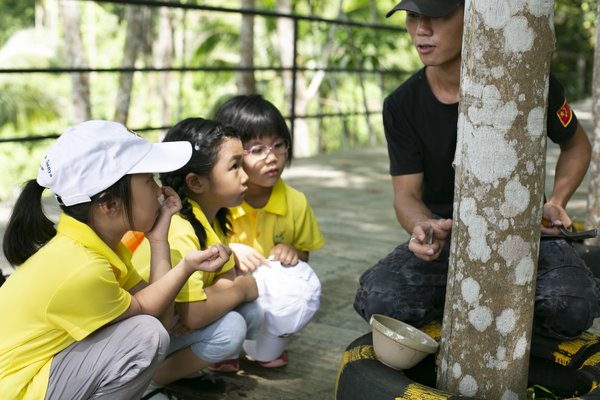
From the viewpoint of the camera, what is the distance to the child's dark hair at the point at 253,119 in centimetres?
268

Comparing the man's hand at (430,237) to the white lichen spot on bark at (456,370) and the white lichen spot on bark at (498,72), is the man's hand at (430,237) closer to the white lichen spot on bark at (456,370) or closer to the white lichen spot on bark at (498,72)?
the white lichen spot on bark at (456,370)

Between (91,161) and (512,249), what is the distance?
3.31 ft

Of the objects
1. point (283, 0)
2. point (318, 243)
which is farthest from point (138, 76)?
point (318, 243)

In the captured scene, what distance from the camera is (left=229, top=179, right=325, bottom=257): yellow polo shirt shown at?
2.76 m

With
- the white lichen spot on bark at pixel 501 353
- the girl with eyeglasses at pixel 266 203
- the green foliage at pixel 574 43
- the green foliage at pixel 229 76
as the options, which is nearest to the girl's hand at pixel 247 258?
the girl with eyeglasses at pixel 266 203

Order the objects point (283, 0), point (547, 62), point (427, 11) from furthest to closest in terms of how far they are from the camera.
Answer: point (283, 0) < point (427, 11) < point (547, 62)

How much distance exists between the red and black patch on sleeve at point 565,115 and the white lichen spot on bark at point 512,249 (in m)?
0.90

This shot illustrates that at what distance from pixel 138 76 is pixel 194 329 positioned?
18433mm

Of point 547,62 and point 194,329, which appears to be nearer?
point 547,62

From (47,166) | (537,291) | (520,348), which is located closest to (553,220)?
(537,291)

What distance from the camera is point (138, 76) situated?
65.8 feet

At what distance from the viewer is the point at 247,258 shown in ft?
8.55

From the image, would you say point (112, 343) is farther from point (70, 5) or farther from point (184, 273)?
point (70, 5)

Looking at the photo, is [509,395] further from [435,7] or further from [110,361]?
[435,7]
